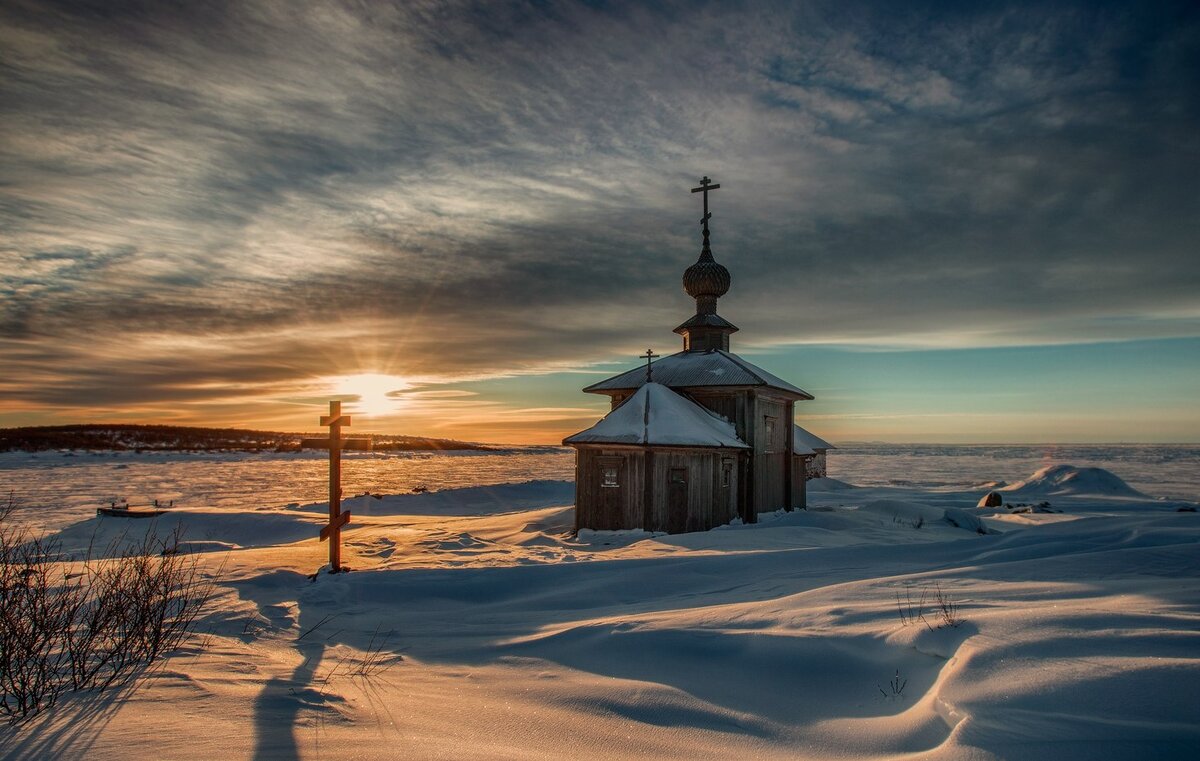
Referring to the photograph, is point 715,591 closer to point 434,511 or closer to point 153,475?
point 434,511

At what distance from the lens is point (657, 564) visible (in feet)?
37.7

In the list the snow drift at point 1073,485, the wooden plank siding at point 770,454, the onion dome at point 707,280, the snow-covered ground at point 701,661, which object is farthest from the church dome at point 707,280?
the snow drift at point 1073,485

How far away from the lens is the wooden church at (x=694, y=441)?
60.8ft

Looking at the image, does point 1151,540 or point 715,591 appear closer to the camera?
point 715,591

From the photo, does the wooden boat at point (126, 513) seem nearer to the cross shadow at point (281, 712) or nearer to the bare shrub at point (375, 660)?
the bare shrub at point (375, 660)

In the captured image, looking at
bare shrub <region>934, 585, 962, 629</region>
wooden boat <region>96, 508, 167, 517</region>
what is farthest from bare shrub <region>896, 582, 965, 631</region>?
wooden boat <region>96, 508, 167, 517</region>

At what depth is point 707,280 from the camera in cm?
2542

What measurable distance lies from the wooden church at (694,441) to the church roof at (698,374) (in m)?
0.04

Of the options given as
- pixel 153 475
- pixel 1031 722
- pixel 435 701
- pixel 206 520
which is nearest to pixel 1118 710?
pixel 1031 722

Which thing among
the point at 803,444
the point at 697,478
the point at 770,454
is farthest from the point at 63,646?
the point at 803,444

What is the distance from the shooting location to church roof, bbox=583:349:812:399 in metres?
22.0

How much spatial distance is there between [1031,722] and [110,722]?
5854mm

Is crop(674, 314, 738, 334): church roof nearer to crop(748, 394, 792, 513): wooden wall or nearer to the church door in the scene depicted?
crop(748, 394, 792, 513): wooden wall

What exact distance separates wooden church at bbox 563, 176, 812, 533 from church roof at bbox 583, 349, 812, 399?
4 centimetres
